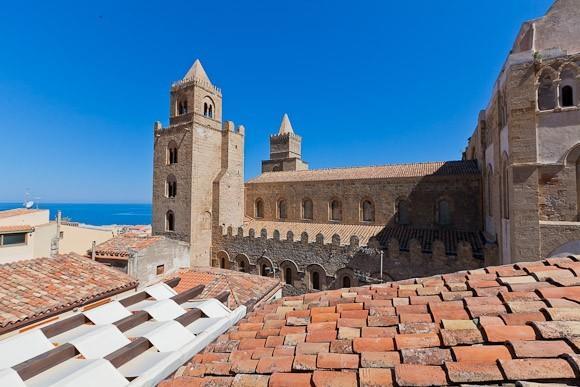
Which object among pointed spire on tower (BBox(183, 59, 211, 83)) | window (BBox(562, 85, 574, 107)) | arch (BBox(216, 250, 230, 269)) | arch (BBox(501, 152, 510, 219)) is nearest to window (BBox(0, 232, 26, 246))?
arch (BBox(216, 250, 230, 269))

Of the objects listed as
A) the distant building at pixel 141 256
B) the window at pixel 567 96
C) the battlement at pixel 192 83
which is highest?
the battlement at pixel 192 83

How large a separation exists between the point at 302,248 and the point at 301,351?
46.0 feet

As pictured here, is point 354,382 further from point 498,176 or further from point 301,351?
point 498,176

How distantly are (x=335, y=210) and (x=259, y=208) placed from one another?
6.64 meters

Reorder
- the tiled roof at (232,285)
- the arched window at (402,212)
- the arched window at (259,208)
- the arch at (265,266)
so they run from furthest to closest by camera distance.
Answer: the arched window at (259,208) < the arch at (265,266) < the arched window at (402,212) < the tiled roof at (232,285)

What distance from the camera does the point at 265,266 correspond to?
58.3 feet

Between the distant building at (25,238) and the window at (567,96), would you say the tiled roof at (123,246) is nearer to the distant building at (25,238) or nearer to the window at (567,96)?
the distant building at (25,238)

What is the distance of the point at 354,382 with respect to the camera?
1793 millimetres

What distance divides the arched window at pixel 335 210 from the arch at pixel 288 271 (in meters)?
4.73

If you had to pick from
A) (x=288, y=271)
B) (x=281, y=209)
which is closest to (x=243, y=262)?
(x=288, y=271)

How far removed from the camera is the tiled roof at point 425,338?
1.66 meters

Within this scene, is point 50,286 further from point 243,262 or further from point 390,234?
point 390,234

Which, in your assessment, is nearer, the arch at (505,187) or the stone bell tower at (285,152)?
the arch at (505,187)

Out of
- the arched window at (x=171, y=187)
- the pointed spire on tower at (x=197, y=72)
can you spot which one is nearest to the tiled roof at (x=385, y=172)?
the arched window at (x=171, y=187)
